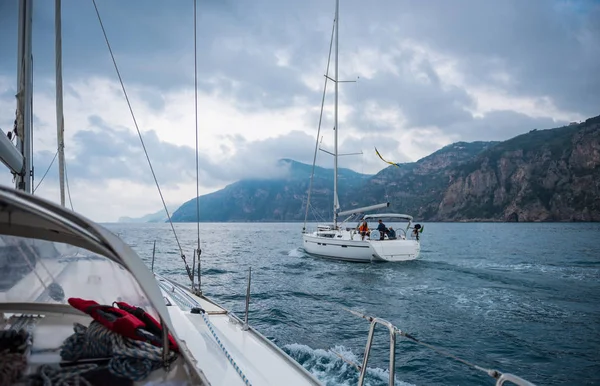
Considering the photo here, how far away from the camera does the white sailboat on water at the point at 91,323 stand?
7.03ft

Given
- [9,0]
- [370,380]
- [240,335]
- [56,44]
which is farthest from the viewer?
[56,44]

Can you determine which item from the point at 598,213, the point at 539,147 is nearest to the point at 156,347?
the point at 598,213

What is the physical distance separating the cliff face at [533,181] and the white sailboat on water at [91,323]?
127 m

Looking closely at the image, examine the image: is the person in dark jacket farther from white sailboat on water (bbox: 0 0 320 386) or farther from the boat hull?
A: white sailboat on water (bbox: 0 0 320 386)

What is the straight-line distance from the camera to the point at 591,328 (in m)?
8.71

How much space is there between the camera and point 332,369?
600cm

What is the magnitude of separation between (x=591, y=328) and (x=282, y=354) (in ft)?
31.3

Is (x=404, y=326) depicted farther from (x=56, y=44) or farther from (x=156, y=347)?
(x=56, y=44)

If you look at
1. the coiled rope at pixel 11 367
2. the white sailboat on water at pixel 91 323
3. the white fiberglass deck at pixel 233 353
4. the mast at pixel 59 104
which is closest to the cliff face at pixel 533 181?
the white fiberglass deck at pixel 233 353

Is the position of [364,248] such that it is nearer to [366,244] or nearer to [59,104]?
[366,244]

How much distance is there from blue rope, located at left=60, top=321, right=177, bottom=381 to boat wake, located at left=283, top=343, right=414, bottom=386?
142 inches

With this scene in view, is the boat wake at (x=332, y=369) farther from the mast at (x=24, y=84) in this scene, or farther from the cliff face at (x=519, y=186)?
the cliff face at (x=519, y=186)

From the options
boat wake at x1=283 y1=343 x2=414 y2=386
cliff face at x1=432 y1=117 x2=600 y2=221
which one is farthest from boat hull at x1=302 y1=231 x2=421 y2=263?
cliff face at x1=432 y1=117 x2=600 y2=221

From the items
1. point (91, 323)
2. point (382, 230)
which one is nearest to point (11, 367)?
point (91, 323)
